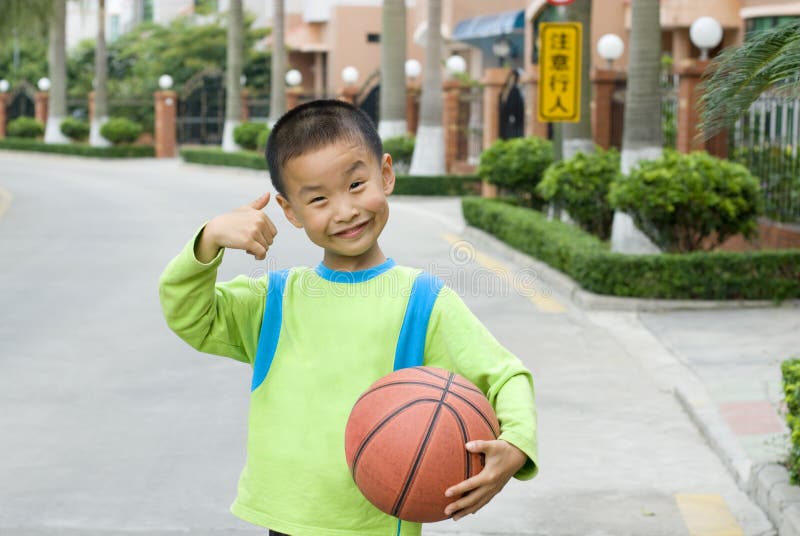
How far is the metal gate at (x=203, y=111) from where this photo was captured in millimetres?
52812

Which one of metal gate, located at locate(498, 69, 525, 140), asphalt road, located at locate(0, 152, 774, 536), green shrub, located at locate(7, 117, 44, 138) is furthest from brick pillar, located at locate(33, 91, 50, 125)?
asphalt road, located at locate(0, 152, 774, 536)

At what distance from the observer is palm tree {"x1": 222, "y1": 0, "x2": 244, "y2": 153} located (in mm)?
41812

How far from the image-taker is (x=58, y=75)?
165ft

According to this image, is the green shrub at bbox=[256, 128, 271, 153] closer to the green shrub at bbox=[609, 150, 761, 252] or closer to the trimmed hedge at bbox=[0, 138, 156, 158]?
the trimmed hedge at bbox=[0, 138, 156, 158]

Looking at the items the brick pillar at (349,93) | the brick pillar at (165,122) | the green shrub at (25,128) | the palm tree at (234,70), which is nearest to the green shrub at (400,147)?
the brick pillar at (349,93)

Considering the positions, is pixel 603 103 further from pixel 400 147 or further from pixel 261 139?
pixel 261 139

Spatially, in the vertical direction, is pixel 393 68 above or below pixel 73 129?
above

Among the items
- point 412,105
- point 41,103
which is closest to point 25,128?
point 41,103

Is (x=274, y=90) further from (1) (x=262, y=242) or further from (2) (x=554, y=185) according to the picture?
(1) (x=262, y=242)

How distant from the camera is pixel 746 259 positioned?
1282 cm

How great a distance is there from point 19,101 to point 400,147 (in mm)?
34094

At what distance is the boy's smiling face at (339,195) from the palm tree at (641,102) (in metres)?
12.3

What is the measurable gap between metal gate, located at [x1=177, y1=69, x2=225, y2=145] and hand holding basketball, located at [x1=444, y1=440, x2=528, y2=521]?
165ft

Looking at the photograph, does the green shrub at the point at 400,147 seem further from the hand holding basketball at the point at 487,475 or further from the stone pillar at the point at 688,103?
the hand holding basketball at the point at 487,475
